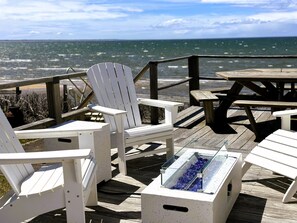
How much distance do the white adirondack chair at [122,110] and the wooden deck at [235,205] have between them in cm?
19

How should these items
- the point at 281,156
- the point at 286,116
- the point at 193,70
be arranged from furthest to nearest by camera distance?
the point at 193,70 < the point at 286,116 < the point at 281,156

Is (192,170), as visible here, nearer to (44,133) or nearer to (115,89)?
(44,133)

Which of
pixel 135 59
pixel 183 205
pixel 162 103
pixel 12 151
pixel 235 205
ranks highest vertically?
pixel 162 103

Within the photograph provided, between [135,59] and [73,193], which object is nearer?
[73,193]

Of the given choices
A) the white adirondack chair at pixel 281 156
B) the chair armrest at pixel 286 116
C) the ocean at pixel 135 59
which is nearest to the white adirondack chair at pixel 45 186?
the white adirondack chair at pixel 281 156

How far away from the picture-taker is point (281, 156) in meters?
3.08

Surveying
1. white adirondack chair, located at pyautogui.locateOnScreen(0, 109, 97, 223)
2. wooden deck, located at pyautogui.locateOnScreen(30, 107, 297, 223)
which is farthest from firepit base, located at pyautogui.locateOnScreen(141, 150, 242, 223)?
white adirondack chair, located at pyautogui.locateOnScreen(0, 109, 97, 223)

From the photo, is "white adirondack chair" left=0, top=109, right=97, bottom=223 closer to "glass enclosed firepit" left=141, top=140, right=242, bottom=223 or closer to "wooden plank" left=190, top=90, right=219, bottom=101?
"glass enclosed firepit" left=141, top=140, right=242, bottom=223

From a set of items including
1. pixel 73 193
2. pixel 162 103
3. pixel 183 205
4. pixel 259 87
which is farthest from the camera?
pixel 259 87

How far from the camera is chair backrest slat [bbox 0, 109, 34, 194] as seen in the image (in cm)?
247

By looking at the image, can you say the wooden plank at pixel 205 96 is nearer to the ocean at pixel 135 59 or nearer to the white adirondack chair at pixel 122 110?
the white adirondack chair at pixel 122 110

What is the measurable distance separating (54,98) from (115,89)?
61cm

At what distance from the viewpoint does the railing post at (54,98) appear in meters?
3.85

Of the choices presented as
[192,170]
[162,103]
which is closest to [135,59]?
[162,103]
